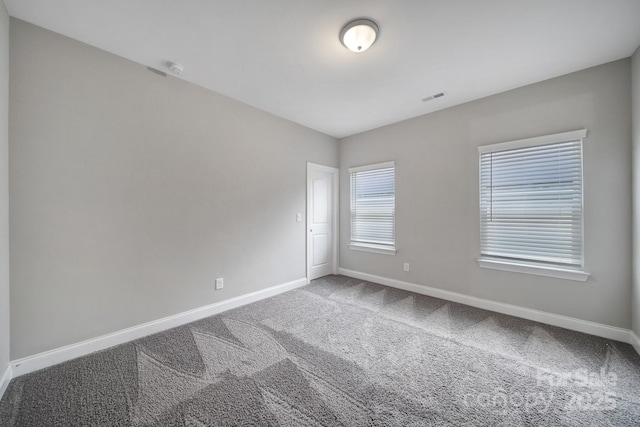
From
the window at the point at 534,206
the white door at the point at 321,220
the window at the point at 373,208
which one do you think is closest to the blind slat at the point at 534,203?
the window at the point at 534,206

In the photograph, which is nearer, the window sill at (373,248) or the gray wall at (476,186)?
the gray wall at (476,186)

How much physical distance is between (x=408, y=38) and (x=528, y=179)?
2.15m

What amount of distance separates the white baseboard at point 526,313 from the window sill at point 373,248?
451 mm

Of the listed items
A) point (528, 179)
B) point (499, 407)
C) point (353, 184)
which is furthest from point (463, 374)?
point (353, 184)

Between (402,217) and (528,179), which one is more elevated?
(528,179)

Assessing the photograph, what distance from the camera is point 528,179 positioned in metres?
2.82

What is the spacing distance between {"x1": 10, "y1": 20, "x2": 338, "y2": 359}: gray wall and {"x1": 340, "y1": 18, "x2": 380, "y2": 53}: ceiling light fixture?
178cm

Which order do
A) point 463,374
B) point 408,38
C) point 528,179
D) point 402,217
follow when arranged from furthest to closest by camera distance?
point 402,217 < point 528,179 < point 408,38 < point 463,374

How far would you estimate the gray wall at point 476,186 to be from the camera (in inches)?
92.3

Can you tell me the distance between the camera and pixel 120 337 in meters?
2.28

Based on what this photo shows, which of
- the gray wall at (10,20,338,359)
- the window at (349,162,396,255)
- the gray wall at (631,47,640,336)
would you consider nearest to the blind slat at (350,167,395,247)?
the window at (349,162,396,255)

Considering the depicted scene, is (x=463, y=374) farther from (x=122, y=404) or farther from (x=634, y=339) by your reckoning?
(x=122, y=404)

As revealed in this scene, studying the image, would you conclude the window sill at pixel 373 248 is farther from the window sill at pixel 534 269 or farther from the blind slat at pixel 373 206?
the window sill at pixel 534 269

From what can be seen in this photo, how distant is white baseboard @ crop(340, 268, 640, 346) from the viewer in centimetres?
236
